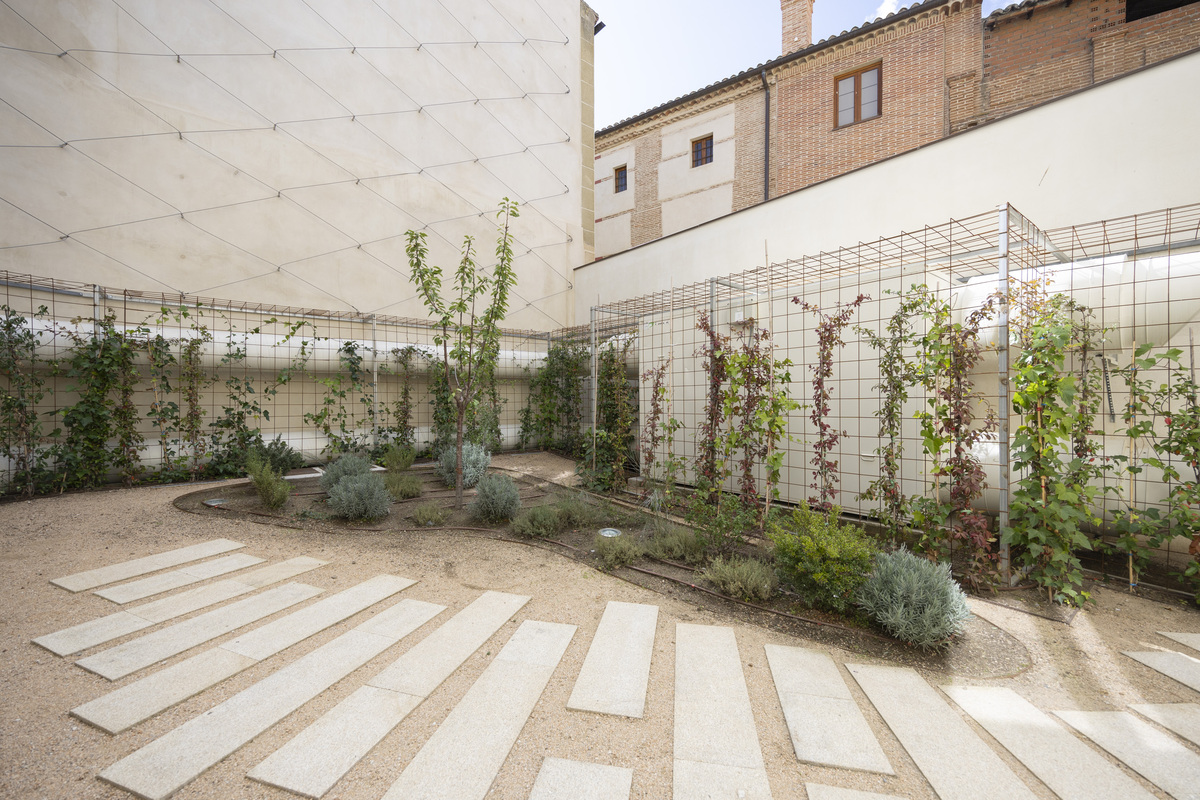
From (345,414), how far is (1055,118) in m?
8.62

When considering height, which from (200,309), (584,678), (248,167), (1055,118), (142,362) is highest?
(248,167)

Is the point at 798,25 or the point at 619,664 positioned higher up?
the point at 798,25

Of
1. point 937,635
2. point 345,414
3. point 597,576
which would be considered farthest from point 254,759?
point 345,414

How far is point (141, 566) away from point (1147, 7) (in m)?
14.7

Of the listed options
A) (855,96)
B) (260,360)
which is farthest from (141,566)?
(855,96)

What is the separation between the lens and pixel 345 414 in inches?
278

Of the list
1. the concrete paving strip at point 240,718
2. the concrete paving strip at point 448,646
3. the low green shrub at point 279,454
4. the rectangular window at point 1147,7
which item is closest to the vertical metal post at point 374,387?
the low green shrub at point 279,454

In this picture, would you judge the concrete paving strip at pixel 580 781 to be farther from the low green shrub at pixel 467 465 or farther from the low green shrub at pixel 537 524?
the low green shrub at pixel 467 465

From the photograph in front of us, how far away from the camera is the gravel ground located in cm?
155

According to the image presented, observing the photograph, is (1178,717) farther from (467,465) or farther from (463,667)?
(467,465)

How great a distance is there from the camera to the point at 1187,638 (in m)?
2.47

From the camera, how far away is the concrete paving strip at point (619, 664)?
6.36ft

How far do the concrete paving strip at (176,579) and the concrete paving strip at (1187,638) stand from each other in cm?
527

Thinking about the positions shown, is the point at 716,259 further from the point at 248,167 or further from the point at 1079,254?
the point at 248,167
